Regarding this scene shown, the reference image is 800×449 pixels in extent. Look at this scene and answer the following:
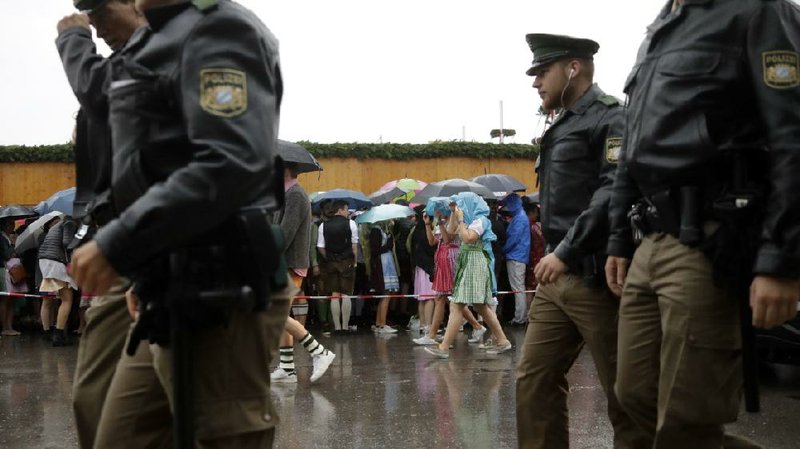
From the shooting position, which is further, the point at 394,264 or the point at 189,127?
the point at 394,264

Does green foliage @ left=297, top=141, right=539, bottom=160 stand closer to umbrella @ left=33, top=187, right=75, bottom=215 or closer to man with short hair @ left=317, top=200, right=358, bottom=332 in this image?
umbrella @ left=33, top=187, right=75, bottom=215

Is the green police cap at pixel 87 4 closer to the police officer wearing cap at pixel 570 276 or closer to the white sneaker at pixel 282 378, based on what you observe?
the police officer wearing cap at pixel 570 276

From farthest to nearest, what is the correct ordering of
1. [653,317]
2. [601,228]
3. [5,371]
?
[5,371], [601,228], [653,317]

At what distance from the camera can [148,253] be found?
243 cm

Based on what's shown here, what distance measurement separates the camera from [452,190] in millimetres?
16266

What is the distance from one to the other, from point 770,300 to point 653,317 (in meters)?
0.50

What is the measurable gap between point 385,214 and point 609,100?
10.4 meters

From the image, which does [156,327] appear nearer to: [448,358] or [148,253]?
[148,253]

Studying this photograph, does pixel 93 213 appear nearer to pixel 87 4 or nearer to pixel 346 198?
pixel 87 4

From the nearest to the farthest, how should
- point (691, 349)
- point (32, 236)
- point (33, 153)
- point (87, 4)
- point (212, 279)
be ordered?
1. point (212, 279)
2. point (691, 349)
3. point (87, 4)
4. point (32, 236)
5. point (33, 153)

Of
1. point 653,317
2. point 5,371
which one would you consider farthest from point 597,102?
point 5,371

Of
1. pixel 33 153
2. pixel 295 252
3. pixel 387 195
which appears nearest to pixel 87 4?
pixel 295 252

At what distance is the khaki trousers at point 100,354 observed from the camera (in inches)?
142

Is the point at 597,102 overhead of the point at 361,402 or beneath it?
overhead
